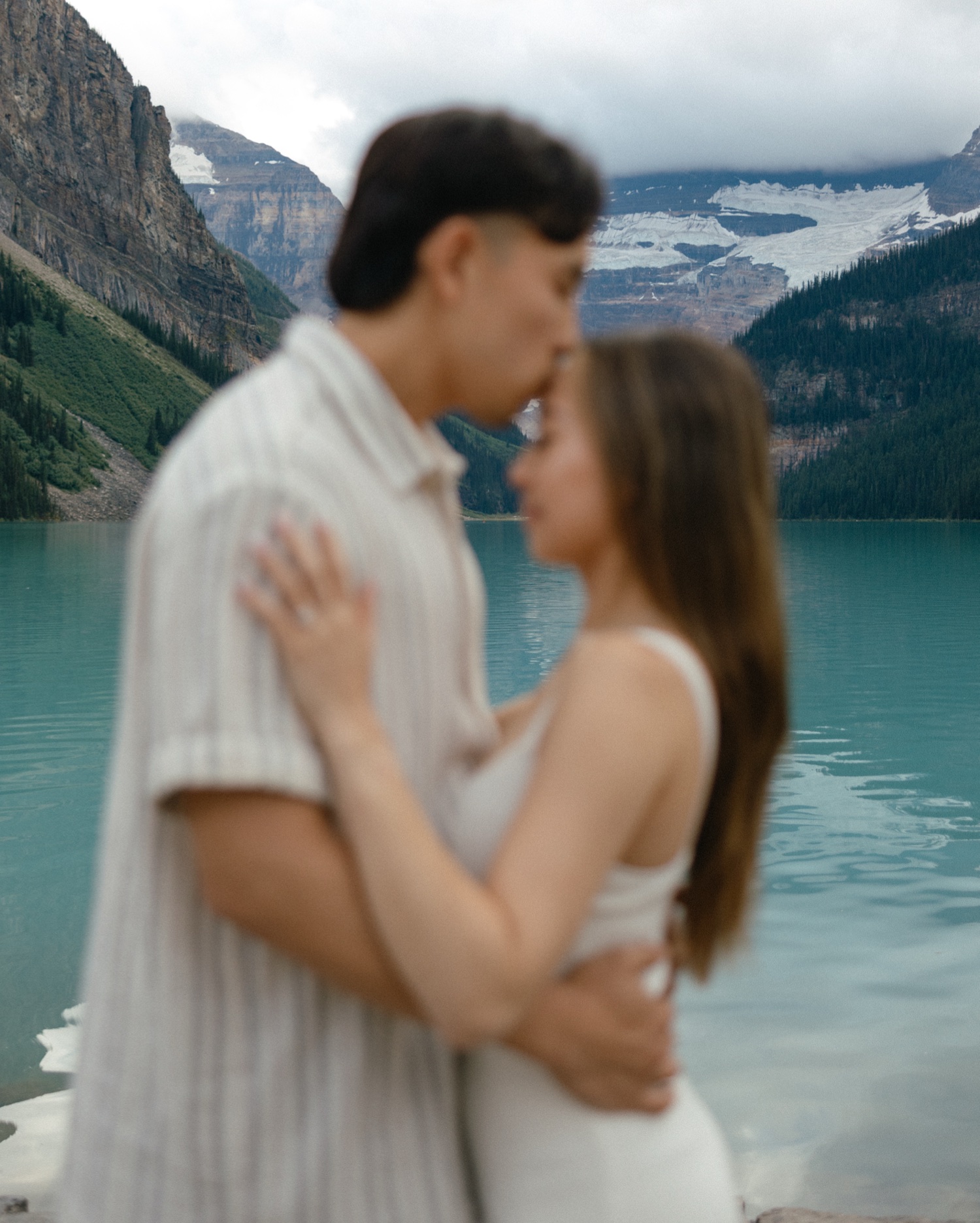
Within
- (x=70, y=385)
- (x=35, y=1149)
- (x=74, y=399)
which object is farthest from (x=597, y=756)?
(x=70, y=385)

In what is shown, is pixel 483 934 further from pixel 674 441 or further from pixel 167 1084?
pixel 674 441

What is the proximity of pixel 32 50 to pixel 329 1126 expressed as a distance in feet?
569

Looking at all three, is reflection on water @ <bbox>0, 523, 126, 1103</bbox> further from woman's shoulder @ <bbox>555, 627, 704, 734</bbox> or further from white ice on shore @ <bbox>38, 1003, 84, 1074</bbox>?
woman's shoulder @ <bbox>555, 627, 704, 734</bbox>

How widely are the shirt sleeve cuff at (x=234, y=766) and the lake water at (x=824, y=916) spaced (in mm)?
1223

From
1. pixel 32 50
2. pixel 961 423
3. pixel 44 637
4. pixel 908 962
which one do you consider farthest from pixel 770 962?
pixel 961 423

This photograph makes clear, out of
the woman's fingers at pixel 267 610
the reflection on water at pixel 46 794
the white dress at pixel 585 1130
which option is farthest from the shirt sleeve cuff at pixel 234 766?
the reflection on water at pixel 46 794

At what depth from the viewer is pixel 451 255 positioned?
1693mm

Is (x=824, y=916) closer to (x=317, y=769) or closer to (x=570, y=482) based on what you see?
(x=570, y=482)

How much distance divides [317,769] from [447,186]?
78 centimetres

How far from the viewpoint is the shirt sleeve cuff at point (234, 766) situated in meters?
1.36

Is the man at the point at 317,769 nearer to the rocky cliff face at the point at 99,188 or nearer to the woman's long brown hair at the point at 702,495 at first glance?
the woman's long brown hair at the point at 702,495

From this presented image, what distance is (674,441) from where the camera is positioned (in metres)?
1.70

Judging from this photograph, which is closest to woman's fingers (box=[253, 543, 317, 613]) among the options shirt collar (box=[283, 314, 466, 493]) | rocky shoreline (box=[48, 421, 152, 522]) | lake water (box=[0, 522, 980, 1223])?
shirt collar (box=[283, 314, 466, 493])

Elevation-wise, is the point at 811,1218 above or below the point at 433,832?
below
